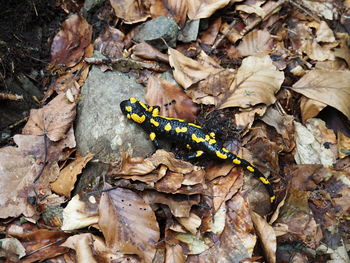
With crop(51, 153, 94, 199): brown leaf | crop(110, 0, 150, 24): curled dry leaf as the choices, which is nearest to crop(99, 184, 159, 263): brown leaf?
crop(51, 153, 94, 199): brown leaf

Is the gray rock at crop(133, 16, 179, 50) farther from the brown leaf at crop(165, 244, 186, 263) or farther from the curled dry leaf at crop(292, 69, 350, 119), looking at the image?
the brown leaf at crop(165, 244, 186, 263)

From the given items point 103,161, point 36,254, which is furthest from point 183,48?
point 36,254

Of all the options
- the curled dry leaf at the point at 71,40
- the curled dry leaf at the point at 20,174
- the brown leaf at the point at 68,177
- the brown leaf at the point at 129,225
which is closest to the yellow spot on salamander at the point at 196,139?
the brown leaf at the point at 129,225

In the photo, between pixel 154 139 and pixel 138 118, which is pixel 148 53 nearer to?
pixel 138 118

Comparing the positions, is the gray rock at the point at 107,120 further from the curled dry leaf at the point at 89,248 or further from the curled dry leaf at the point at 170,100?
the curled dry leaf at the point at 89,248

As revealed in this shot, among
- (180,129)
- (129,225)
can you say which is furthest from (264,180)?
(129,225)

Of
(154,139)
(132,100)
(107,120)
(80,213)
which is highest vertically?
(132,100)

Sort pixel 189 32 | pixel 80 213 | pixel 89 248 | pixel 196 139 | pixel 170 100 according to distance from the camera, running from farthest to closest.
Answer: pixel 189 32 → pixel 170 100 → pixel 196 139 → pixel 80 213 → pixel 89 248
